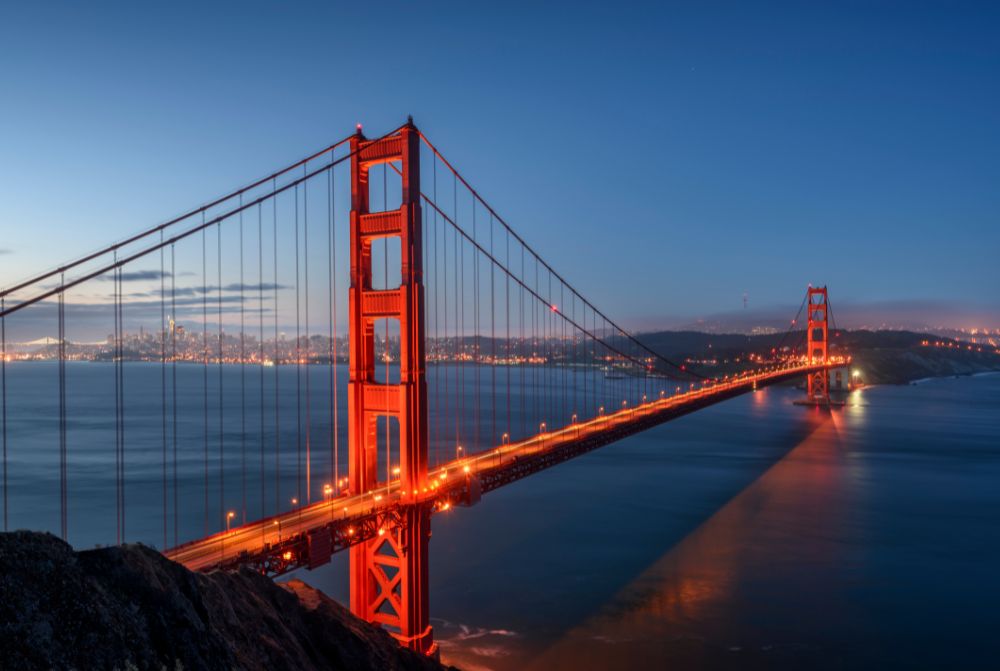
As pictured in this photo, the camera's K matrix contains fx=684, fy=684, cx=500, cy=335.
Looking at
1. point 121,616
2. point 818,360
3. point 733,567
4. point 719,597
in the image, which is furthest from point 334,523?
point 818,360

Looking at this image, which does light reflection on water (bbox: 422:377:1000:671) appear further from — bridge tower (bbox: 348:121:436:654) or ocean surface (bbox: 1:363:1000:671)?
bridge tower (bbox: 348:121:436:654)

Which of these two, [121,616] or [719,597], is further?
[719,597]

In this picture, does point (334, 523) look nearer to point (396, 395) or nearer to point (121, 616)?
point (396, 395)

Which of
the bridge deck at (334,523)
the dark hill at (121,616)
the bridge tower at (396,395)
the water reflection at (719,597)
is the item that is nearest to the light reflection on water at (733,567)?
the water reflection at (719,597)

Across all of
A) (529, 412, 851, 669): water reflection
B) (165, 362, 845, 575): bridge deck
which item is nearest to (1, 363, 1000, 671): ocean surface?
(529, 412, 851, 669): water reflection

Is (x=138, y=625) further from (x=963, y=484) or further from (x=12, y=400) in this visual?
(x=12, y=400)

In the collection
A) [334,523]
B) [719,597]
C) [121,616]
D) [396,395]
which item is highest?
[396,395]

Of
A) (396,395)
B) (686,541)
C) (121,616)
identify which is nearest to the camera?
(121,616)
